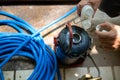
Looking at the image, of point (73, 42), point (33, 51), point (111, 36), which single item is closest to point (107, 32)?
point (111, 36)

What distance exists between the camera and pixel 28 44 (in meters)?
1.68

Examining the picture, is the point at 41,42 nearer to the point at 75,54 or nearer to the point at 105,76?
the point at 75,54

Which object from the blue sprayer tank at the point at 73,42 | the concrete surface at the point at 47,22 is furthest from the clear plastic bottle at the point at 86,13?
the concrete surface at the point at 47,22

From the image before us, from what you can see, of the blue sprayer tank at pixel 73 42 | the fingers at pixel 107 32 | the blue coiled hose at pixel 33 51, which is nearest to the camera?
the fingers at pixel 107 32

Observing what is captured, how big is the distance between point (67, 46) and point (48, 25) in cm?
39

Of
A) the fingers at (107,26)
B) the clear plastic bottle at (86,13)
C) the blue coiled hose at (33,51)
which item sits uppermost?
the clear plastic bottle at (86,13)

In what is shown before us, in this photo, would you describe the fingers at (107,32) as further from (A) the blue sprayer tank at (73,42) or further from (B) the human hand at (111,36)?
(A) the blue sprayer tank at (73,42)

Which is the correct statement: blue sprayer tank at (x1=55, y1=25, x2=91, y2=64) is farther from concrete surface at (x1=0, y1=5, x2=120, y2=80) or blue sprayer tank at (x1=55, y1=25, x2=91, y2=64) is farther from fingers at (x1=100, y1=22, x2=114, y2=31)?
concrete surface at (x1=0, y1=5, x2=120, y2=80)

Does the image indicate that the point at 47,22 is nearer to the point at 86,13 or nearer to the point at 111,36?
the point at 86,13

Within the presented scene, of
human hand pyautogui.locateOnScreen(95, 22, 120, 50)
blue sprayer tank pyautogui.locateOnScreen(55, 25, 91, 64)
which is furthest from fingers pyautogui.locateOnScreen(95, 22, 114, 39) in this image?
blue sprayer tank pyautogui.locateOnScreen(55, 25, 91, 64)

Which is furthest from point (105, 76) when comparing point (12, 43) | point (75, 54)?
point (12, 43)

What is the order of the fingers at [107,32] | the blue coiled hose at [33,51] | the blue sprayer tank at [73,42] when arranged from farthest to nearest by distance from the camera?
1. the blue coiled hose at [33,51]
2. the blue sprayer tank at [73,42]
3. the fingers at [107,32]

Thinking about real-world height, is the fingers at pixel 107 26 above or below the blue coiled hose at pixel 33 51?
above

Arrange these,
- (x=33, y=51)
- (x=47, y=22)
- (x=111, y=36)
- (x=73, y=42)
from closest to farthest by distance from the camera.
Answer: (x=111, y=36), (x=73, y=42), (x=33, y=51), (x=47, y=22)
